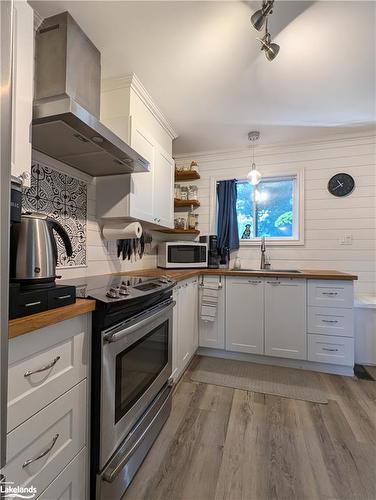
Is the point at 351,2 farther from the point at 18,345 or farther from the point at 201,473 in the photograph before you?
the point at 201,473

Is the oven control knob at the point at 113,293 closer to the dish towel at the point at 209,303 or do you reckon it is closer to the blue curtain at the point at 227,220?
the dish towel at the point at 209,303

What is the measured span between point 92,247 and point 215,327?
5.03ft

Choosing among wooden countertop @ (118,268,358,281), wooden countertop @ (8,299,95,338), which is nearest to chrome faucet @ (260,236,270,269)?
wooden countertop @ (118,268,358,281)

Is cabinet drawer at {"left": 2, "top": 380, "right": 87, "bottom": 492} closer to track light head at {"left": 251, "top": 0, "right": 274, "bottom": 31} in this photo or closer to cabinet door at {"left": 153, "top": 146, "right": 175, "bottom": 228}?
cabinet door at {"left": 153, "top": 146, "right": 175, "bottom": 228}

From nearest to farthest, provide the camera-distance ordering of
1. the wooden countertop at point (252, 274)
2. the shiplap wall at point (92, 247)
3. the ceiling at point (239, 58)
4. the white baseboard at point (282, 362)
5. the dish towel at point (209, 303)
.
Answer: the ceiling at point (239, 58) < the shiplap wall at point (92, 247) < the wooden countertop at point (252, 274) < the white baseboard at point (282, 362) < the dish towel at point (209, 303)

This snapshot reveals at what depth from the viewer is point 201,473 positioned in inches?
49.0

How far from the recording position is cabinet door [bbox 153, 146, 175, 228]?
2.25 metres

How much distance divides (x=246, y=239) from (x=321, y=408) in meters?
1.89

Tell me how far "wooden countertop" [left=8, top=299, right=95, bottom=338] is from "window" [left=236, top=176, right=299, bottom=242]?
8.18ft

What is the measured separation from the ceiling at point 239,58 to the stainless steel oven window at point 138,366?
179 centimetres

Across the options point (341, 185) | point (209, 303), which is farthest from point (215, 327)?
point (341, 185)

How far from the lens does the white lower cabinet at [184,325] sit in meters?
1.98

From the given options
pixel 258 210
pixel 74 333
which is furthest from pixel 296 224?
pixel 74 333

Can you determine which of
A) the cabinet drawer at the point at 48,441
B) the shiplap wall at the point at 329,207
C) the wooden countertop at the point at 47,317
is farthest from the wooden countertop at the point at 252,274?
the cabinet drawer at the point at 48,441
